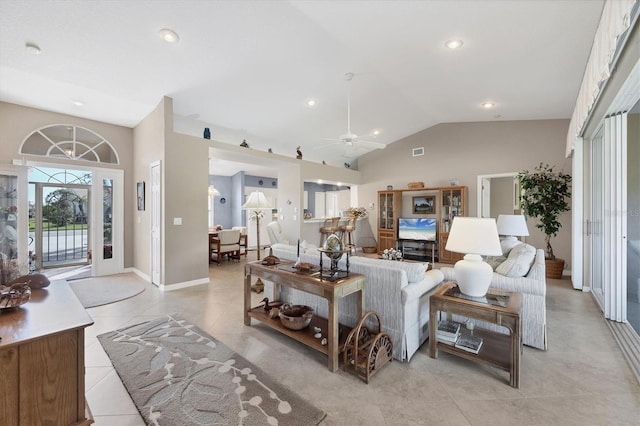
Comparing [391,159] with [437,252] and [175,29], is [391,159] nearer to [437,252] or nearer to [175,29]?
[437,252]

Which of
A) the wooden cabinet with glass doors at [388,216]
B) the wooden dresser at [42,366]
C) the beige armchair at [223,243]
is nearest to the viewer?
the wooden dresser at [42,366]

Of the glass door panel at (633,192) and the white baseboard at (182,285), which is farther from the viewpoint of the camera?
the white baseboard at (182,285)

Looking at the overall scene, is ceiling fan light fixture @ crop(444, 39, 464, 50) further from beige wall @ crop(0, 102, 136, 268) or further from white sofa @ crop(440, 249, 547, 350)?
beige wall @ crop(0, 102, 136, 268)

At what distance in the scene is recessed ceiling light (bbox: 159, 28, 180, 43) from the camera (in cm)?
287

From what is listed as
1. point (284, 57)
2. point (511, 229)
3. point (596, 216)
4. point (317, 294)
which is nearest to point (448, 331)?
point (317, 294)

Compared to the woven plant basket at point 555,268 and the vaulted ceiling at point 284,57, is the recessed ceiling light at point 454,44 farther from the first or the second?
the woven plant basket at point 555,268

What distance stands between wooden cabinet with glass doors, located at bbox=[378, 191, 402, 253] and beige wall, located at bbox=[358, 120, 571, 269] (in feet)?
1.04

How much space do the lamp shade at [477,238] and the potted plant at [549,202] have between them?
3.81m

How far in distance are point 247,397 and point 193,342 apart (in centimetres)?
103

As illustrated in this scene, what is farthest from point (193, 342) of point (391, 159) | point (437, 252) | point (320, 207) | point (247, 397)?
point (320, 207)

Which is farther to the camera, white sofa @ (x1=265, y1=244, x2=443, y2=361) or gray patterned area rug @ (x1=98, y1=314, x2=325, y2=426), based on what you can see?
white sofa @ (x1=265, y1=244, x2=443, y2=361)

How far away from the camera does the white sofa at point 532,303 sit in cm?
248

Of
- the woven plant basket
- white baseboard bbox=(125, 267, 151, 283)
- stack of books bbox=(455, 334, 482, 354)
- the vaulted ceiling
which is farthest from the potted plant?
white baseboard bbox=(125, 267, 151, 283)

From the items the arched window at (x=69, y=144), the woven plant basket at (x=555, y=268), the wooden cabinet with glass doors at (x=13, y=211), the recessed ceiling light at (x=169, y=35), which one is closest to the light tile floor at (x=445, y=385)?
the woven plant basket at (x=555, y=268)
